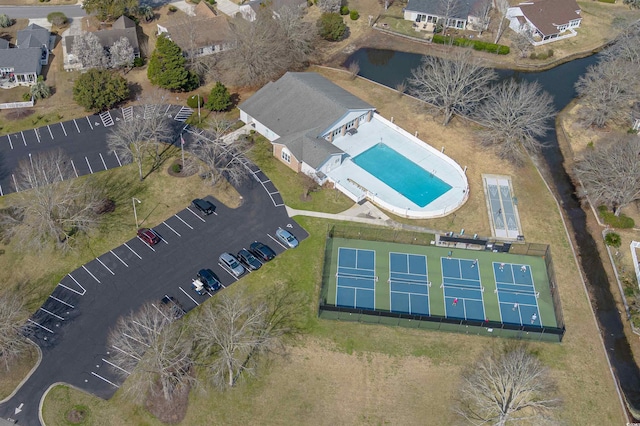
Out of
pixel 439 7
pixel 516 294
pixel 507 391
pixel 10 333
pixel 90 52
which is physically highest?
pixel 90 52

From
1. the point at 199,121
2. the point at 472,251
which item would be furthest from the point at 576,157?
the point at 199,121

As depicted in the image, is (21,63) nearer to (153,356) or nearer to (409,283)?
(153,356)

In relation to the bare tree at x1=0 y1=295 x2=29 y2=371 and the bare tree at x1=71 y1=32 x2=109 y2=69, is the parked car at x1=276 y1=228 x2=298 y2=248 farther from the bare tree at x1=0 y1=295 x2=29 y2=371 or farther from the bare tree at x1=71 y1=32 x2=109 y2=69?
the bare tree at x1=71 y1=32 x2=109 y2=69

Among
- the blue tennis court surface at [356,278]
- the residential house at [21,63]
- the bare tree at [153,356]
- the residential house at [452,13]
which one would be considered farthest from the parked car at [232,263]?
the residential house at [452,13]

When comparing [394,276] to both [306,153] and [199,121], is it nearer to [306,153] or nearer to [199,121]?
[306,153]

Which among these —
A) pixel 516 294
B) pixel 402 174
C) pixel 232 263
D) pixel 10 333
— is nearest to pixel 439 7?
pixel 402 174
